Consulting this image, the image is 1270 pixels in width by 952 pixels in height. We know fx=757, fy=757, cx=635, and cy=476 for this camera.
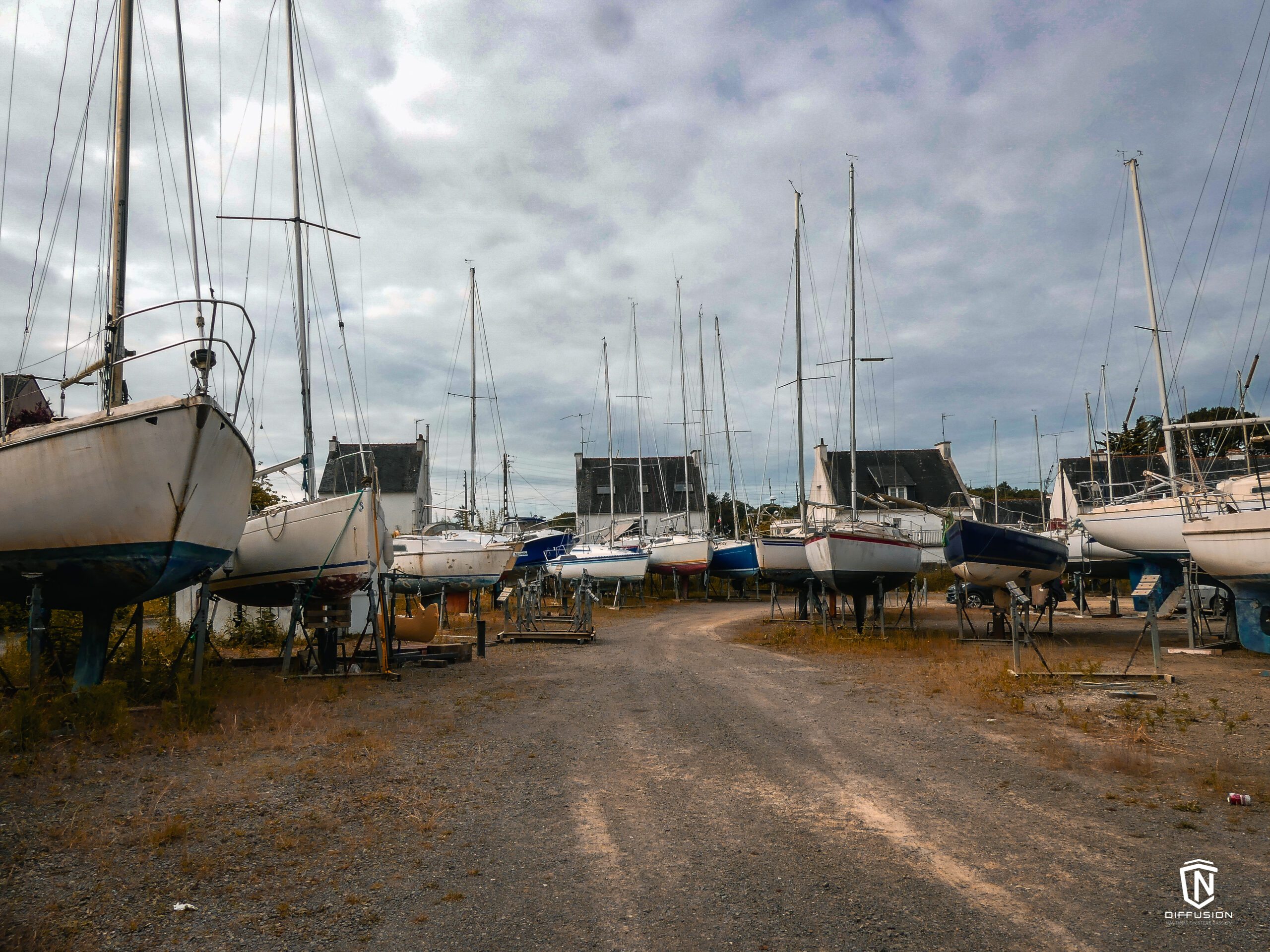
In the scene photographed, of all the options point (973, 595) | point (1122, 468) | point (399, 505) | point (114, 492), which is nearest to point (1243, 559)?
point (973, 595)

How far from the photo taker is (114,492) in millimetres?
8680

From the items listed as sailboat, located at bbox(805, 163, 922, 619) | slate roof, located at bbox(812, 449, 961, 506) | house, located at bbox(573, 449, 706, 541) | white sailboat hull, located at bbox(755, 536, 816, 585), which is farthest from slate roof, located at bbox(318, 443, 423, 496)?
sailboat, located at bbox(805, 163, 922, 619)

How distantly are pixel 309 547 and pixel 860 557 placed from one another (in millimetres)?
13137

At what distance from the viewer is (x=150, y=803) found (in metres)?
5.86

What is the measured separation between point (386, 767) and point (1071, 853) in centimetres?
557

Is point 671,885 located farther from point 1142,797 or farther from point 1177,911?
point 1142,797

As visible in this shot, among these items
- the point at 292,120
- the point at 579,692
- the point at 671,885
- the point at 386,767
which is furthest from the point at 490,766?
the point at 292,120

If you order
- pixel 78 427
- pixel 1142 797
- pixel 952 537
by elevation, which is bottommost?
pixel 1142 797

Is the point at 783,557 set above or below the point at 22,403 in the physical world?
below

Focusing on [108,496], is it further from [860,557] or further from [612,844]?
[860,557]

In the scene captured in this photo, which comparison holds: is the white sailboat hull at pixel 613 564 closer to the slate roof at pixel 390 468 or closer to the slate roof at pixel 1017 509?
the slate roof at pixel 390 468

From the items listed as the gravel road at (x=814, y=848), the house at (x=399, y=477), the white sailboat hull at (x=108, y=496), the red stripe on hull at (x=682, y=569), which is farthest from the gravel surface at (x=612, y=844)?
the house at (x=399, y=477)

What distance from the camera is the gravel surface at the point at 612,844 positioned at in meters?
3.88

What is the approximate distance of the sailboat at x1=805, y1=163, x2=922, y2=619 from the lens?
19234 millimetres
